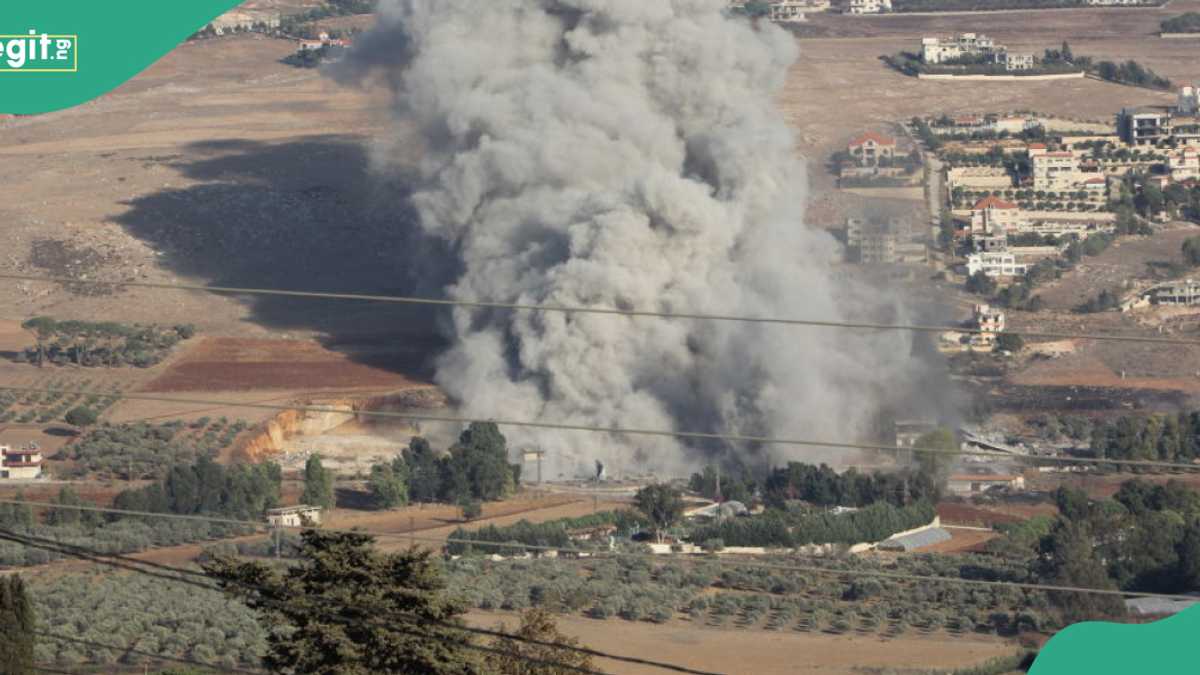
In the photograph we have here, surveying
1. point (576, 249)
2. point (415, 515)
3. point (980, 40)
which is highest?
point (980, 40)

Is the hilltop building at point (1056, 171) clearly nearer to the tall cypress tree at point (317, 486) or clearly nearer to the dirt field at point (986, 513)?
the dirt field at point (986, 513)

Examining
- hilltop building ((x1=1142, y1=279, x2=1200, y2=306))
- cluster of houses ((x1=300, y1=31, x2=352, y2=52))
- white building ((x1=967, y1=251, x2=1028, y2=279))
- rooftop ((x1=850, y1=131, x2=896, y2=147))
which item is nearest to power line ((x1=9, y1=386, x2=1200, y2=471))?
hilltop building ((x1=1142, y1=279, x2=1200, y2=306))

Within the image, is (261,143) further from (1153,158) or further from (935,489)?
(935,489)

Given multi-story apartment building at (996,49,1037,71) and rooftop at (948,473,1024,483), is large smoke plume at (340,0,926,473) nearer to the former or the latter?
rooftop at (948,473,1024,483)

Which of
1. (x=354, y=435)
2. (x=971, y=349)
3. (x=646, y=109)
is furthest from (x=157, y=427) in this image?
(x=971, y=349)

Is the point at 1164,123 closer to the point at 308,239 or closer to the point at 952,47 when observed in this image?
the point at 952,47
